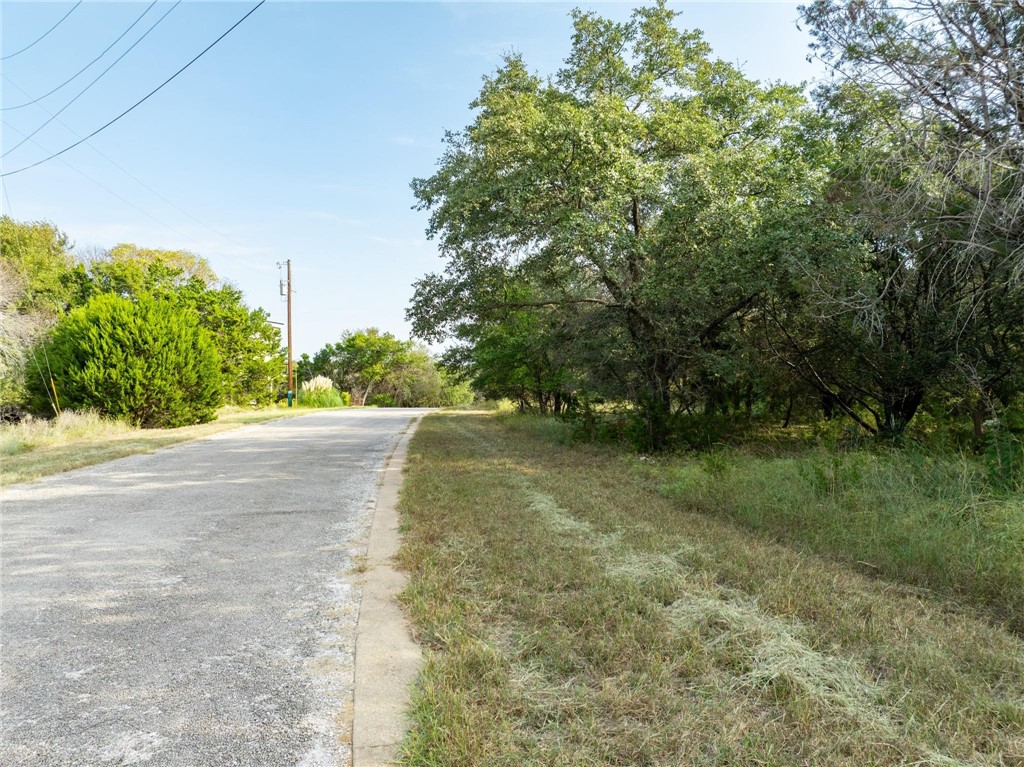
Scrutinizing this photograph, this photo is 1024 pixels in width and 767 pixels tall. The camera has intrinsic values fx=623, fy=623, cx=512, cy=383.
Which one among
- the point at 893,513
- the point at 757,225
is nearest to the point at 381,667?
the point at 893,513

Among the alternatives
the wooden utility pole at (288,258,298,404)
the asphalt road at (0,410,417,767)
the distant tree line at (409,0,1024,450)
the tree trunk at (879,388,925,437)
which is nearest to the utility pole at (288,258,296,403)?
the wooden utility pole at (288,258,298,404)

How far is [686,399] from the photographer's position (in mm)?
11766

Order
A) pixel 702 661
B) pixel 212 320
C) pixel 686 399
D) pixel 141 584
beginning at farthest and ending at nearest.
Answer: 1. pixel 212 320
2. pixel 686 399
3. pixel 141 584
4. pixel 702 661

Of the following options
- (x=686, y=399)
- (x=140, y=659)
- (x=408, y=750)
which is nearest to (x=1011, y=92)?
(x=686, y=399)

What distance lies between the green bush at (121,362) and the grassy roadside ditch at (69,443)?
0.80 m

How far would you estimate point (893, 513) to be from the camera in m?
5.21

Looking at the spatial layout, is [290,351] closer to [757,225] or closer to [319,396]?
[319,396]

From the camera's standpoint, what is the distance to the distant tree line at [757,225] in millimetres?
7004

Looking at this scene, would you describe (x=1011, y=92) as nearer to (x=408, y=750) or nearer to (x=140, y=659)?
(x=408, y=750)

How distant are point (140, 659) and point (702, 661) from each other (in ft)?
8.66

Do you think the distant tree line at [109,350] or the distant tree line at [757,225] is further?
the distant tree line at [109,350]

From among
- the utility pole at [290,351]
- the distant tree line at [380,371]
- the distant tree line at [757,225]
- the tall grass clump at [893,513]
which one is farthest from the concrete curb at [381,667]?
the distant tree line at [380,371]

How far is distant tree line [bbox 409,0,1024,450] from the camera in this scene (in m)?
7.00

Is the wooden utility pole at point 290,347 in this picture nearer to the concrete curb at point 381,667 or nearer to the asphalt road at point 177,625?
the asphalt road at point 177,625
